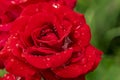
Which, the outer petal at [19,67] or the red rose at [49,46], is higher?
the red rose at [49,46]

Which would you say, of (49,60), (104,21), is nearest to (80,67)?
(49,60)

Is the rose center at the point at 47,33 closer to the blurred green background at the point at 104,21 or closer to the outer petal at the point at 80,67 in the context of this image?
the outer petal at the point at 80,67

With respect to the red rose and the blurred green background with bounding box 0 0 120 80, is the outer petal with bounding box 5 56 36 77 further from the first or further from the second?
the blurred green background with bounding box 0 0 120 80

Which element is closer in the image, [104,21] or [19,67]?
[19,67]

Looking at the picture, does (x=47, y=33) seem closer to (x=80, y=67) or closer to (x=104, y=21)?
(x=80, y=67)

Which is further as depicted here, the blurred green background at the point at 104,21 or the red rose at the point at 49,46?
the blurred green background at the point at 104,21

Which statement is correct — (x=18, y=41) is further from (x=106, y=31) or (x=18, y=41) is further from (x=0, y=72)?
(x=106, y=31)

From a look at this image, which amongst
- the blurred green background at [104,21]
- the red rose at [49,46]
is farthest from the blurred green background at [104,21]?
the red rose at [49,46]

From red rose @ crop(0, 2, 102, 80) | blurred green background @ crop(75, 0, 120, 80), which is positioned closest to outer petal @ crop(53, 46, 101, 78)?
red rose @ crop(0, 2, 102, 80)

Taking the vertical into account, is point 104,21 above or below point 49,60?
below
